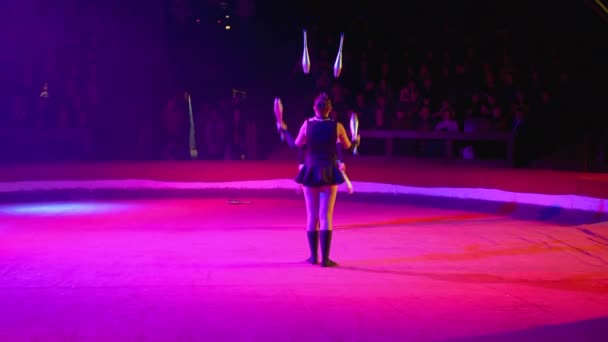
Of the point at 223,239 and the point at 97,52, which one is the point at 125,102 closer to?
the point at 97,52

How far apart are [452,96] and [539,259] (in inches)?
444

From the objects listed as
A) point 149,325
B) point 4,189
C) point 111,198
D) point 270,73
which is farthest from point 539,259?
point 270,73

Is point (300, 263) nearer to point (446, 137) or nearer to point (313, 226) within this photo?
point (313, 226)

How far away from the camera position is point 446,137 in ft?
61.1

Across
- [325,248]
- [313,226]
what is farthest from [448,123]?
[325,248]

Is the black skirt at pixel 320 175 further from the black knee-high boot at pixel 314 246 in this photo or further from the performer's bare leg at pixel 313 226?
the black knee-high boot at pixel 314 246

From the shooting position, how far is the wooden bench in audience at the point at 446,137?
1795 cm

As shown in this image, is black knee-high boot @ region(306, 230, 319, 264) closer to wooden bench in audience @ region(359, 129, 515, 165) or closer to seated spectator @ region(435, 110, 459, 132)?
wooden bench in audience @ region(359, 129, 515, 165)

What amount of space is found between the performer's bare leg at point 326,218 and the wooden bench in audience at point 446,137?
10431 millimetres

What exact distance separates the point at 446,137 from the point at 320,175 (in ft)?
36.1

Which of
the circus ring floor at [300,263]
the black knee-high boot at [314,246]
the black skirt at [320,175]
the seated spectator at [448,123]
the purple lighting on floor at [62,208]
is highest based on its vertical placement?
the seated spectator at [448,123]

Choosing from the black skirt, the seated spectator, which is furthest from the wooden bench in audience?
the black skirt

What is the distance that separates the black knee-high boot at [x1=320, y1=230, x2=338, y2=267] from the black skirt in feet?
1.71

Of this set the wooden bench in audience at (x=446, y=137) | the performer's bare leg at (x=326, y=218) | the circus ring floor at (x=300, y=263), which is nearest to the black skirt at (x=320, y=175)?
the performer's bare leg at (x=326, y=218)
